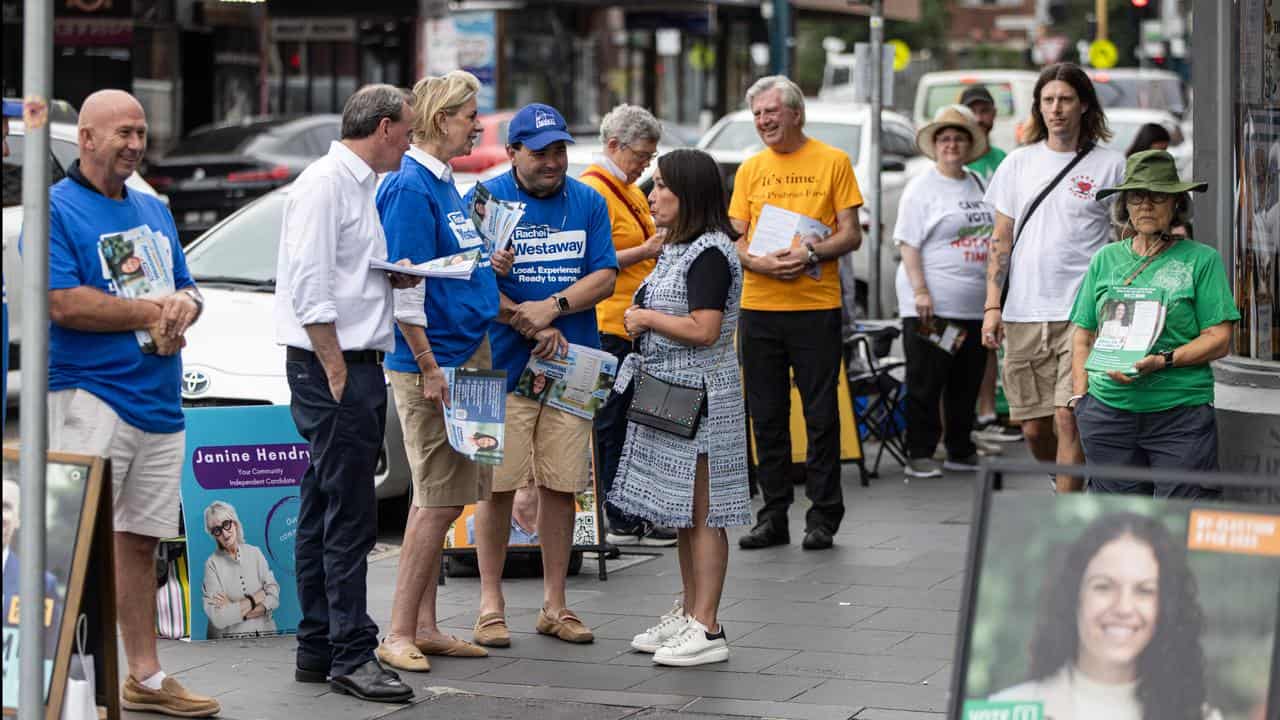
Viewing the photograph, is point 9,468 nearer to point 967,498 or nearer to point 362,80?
point 967,498

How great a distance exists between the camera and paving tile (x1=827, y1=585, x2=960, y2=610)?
7902 mm

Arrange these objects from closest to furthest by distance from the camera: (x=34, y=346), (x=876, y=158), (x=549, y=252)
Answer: (x=34, y=346) → (x=549, y=252) → (x=876, y=158)

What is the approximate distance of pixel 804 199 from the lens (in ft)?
29.7

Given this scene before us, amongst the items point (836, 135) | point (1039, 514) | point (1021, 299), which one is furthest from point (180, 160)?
point (1039, 514)

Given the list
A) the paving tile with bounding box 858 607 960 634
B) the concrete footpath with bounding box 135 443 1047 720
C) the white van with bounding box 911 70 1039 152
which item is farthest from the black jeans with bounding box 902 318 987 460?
the white van with bounding box 911 70 1039 152

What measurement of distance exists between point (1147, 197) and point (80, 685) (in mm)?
3872

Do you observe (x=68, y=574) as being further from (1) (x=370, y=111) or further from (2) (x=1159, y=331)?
(2) (x=1159, y=331)

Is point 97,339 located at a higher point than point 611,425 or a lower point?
higher

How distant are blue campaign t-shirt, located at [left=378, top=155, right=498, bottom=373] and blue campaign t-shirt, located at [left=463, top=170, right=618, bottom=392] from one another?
0.26m

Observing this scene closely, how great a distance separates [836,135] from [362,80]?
639 inches

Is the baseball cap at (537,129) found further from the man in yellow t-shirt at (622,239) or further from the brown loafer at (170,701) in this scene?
the brown loafer at (170,701)

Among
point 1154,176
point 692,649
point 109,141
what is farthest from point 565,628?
point 1154,176

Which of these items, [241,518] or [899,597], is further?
[899,597]

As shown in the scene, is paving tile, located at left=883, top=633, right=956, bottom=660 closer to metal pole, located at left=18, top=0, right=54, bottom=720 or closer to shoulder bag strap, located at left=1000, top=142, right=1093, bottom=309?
shoulder bag strap, located at left=1000, top=142, right=1093, bottom=309
